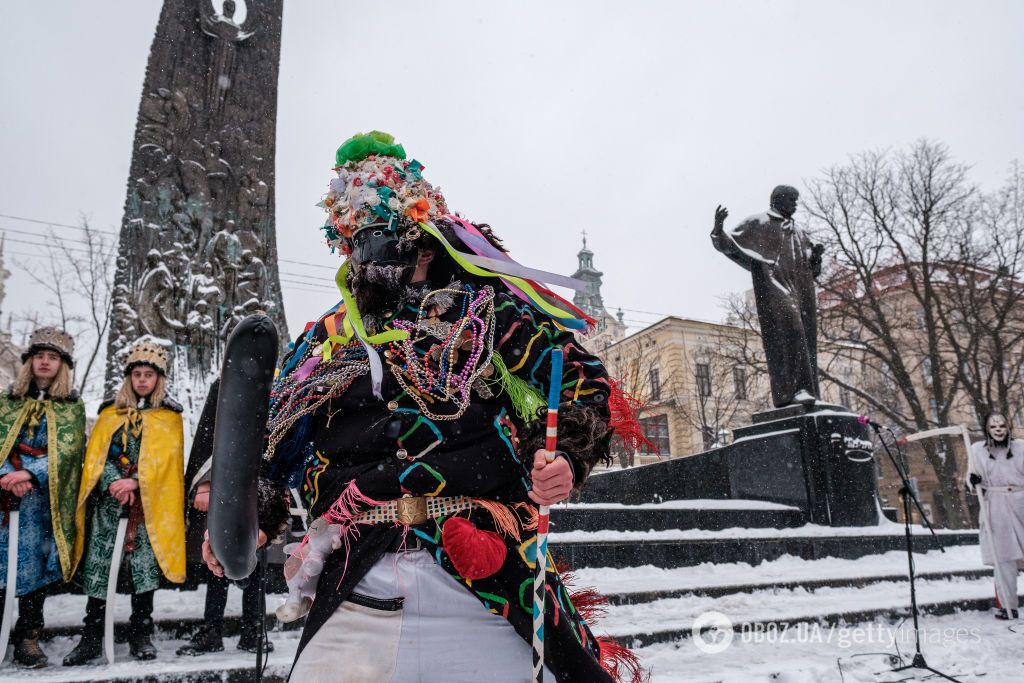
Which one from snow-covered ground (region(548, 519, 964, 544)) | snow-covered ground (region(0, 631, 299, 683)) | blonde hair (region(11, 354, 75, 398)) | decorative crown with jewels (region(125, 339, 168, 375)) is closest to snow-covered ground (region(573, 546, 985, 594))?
snow-covered ground (region(548, 519, 964, 544))

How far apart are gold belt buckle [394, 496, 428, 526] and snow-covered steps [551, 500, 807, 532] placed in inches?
202

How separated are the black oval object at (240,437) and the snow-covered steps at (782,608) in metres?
3.85

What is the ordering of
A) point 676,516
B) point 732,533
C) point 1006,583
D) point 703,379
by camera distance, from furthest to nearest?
point 703,379
point 676,516
point 732,533
point 1006,583

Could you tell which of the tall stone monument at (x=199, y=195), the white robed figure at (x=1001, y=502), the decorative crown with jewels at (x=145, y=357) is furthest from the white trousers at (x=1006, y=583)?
the decorative crown with jewels at (x=145, y=357)

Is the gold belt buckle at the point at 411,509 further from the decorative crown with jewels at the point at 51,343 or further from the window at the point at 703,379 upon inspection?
the window at the point at 703,379

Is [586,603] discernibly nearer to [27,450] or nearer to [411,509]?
[411,509]

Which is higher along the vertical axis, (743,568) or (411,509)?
(411,509)

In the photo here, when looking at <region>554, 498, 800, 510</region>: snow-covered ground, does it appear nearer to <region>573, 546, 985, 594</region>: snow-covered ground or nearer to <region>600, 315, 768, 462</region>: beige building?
<region>573, 546, 985, 594</region>: snow-covered ground

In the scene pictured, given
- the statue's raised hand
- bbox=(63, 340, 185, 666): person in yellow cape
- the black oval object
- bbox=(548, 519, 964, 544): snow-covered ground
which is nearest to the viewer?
the black oval object

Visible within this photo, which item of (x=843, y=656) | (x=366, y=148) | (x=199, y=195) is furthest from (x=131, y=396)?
(x=843, y=656)

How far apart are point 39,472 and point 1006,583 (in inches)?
318

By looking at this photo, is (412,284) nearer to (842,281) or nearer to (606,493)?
(606,493)

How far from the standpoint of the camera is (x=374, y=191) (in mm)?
2020

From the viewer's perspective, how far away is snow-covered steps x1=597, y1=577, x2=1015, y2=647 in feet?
16.3
